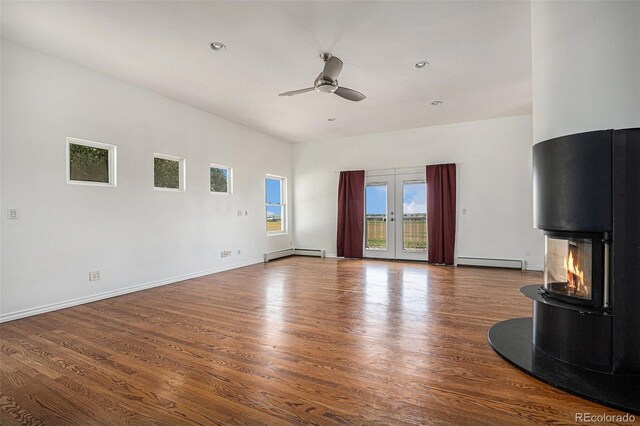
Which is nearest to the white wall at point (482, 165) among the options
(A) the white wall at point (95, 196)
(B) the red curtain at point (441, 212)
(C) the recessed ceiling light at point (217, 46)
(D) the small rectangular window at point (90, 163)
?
(B) the red curtain at point (441, 212)

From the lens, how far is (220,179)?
244 inches

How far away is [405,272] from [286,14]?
459 centimetres

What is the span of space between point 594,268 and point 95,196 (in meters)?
5.25

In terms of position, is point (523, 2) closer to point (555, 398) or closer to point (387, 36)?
point (387, 36)

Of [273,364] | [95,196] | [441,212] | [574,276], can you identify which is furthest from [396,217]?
[95,196]

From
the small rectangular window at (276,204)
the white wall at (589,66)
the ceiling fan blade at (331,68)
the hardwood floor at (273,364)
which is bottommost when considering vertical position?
the hardwood floor at (273,364)

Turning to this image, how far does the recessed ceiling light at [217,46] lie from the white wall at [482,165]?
4.62 m

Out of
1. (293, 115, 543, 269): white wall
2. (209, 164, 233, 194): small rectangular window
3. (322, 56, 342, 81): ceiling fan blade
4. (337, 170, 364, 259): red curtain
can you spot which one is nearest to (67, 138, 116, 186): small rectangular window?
(209, 164, 233, 194): small rectangular window

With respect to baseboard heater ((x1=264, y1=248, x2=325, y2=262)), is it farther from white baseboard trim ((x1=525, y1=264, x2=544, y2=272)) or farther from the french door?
white baseboard trim ((x1=525, y1=264, x2=544, y2=272))

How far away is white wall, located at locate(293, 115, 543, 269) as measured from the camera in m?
5.96

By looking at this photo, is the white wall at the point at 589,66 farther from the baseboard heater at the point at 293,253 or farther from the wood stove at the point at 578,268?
the baseboard heater at the point at 293,253

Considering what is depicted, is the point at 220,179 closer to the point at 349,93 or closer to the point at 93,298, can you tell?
the point at 93,298

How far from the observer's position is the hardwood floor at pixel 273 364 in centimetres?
170

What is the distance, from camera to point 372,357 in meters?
2.34
